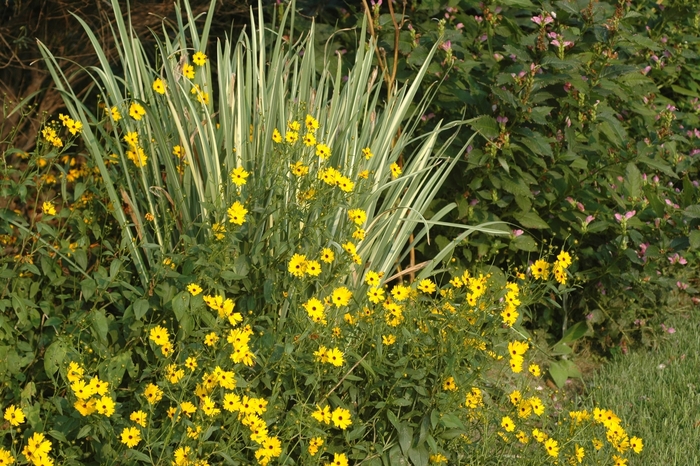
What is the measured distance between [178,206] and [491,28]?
1.61m

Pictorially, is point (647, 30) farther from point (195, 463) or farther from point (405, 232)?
point (195, 463)

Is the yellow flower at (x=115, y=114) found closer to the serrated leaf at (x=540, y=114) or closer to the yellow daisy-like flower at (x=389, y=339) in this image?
the yellow daisy-like flower at (x=389, y=339)

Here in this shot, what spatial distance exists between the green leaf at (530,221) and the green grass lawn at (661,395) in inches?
25.6

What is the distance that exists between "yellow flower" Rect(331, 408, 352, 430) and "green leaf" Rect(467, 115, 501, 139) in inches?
58.6

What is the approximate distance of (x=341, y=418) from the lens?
94.2 inches

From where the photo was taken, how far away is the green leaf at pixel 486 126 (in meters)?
3.49

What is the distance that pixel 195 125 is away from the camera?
309 centimetres

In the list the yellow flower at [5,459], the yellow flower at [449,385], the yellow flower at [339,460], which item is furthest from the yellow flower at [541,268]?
the yellow flower at [5,459]

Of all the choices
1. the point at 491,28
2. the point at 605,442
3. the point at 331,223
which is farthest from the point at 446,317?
the point at 491,28

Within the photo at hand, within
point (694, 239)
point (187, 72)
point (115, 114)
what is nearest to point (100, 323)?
point (115, 114)

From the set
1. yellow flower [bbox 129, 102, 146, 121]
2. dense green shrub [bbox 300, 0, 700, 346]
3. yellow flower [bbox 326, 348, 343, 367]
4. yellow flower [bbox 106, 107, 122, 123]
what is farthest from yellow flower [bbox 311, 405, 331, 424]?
dense green shrub [bbox 300, 0, 700, 346]

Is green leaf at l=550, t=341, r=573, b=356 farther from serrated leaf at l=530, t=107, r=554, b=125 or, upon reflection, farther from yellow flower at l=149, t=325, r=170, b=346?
yellow flower at l=149, t=325, r=170, b=346

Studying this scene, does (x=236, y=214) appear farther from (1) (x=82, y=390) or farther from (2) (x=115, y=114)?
(2) (x=115, y=114)

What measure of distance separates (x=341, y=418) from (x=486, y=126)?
154 cm
